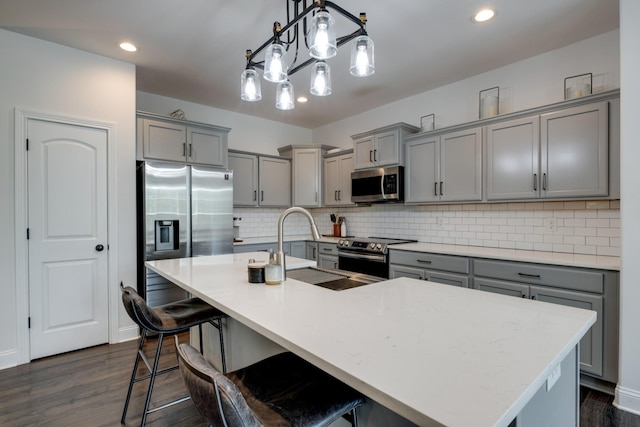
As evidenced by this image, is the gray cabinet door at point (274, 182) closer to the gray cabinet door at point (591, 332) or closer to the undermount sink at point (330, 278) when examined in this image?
the undermount sink at point (330, 278)

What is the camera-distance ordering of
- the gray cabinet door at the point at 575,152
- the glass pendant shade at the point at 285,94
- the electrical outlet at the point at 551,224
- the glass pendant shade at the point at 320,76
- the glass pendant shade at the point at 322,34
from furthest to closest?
1. the electrical outlet at the point at 551,224
2. the gray cabinet door at the point at 575,152
3. the glass pendant shade at the point at 285,94
4. the glass pendant shade at the point at 320,76
5. the glass pendant shade at the point at 322,34

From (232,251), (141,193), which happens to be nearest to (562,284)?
(232,251)

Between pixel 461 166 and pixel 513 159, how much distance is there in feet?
1.62

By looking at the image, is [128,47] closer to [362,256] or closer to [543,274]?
[362,256]

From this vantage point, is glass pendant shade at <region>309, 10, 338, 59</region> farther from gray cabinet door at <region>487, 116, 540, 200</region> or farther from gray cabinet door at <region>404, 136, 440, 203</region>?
gray cabinet door at <region>404, 136, 440, 203</region>

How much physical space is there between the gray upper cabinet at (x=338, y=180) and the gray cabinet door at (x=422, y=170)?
956 millimetres

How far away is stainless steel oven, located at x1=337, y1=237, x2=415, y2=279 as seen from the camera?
364 cm

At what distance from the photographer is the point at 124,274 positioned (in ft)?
10.6

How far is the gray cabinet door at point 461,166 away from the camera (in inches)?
127

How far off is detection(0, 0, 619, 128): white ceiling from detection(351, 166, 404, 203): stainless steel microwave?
103 centimetres

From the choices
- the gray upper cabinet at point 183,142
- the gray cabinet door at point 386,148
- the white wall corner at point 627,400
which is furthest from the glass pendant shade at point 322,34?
the white wall corner at point 627,400

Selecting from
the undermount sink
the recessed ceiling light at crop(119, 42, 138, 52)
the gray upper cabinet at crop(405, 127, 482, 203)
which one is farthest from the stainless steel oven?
the recessed ceiling light at crop(119, 42, 138, 52)

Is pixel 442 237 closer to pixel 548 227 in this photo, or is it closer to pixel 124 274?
pixel 548 227

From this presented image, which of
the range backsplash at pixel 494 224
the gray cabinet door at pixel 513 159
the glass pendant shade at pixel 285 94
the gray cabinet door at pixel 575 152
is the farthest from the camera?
the gray cabinet door at pixel 513 159
